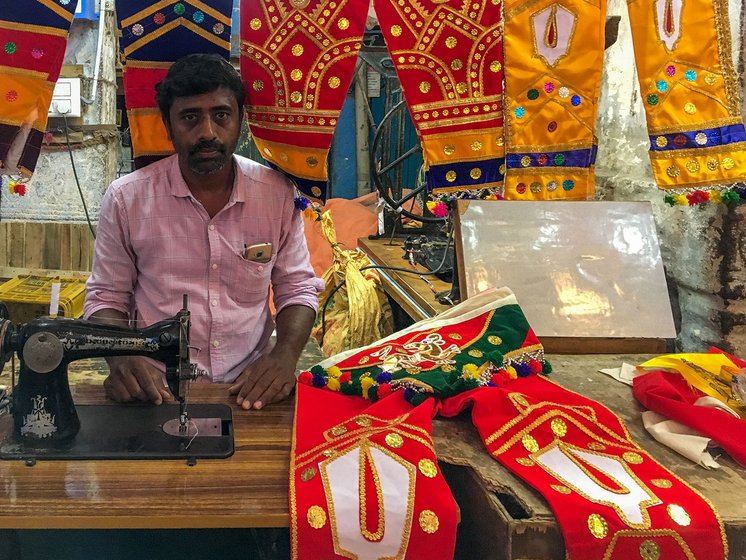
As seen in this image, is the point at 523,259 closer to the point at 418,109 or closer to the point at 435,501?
the point at 418,109

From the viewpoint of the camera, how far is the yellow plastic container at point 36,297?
413 centimetres

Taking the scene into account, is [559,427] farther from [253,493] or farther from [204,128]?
[204,128]

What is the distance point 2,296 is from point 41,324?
3658 mm

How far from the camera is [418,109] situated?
6.25 feet

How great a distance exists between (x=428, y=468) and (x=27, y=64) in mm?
1403

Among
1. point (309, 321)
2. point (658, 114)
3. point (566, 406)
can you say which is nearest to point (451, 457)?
point (566, 406)

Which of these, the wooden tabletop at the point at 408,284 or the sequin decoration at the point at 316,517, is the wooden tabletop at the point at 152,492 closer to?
the sequin decoration at the point at 316,517

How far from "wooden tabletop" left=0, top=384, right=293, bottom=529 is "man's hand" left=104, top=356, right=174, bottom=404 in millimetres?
249

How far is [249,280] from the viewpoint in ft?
6.03

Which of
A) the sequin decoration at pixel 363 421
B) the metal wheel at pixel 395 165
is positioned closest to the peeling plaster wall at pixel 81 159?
the metal wheel at pixel 395 165

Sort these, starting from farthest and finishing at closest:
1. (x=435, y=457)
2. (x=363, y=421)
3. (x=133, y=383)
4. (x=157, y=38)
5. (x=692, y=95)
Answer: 1. (x=692, y=95)
2. (x=157, y=38)
3. (x=133, y=383)
4. (x=363, y=421)
5. (x=435, y=457)

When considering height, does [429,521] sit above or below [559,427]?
below

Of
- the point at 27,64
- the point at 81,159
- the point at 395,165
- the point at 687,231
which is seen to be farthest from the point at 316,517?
the point at 81,159

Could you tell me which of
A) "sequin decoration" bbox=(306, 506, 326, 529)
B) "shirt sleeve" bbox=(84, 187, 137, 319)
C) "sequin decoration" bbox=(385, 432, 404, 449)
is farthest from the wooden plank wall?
"sequin decoration" bbox=(306, 506, 326, 529)
